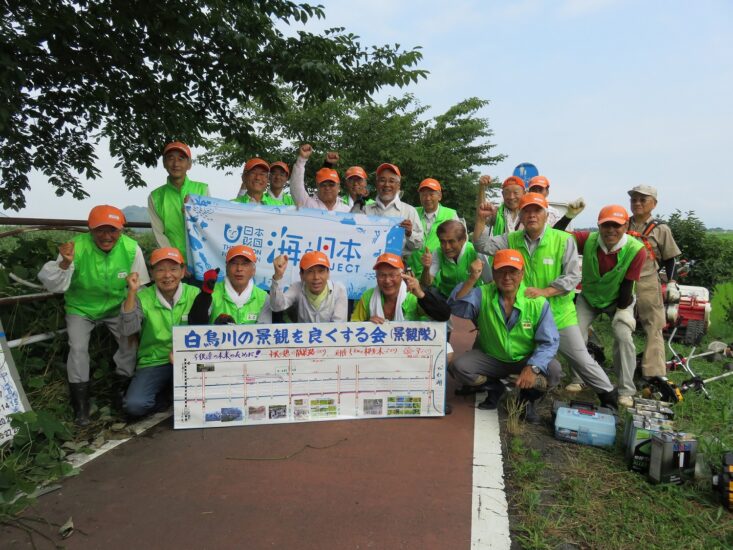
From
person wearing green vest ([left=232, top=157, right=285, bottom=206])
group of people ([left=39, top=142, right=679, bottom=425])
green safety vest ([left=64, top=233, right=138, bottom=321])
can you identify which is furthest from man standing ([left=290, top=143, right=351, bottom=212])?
green safety vest ([left=64, top=233, right=138, bottom=321])

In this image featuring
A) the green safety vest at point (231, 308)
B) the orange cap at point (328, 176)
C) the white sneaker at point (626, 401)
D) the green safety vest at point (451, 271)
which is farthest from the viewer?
the orange cap at point (328, 176)

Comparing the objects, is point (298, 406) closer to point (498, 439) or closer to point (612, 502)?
point (498, 439)

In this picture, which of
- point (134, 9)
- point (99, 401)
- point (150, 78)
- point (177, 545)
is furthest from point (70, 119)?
point (177, 545)

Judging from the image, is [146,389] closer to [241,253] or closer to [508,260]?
[241,253]

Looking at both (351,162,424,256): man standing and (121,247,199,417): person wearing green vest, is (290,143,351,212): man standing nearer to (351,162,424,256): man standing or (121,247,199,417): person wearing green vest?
(351,162,424,256): man standing

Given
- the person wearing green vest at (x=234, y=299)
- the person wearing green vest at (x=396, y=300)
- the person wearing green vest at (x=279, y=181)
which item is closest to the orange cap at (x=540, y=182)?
the person wearing green vest at (x=396, y=300)

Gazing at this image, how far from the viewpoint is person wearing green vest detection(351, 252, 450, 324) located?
414 cm

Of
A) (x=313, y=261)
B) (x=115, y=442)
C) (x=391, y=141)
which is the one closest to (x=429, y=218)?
(x=313, y=261)

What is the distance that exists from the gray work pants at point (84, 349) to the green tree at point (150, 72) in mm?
2265

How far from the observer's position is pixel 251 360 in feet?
13.1

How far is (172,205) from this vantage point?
495cm

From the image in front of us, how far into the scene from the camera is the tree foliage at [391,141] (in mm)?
16547

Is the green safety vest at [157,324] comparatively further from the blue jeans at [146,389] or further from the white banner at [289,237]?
the white banner at [289,237]

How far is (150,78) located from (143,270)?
3.53 metres
